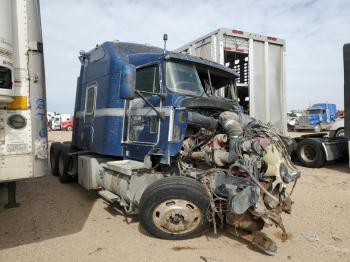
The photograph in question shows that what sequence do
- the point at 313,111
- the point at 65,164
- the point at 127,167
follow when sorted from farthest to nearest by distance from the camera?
the point at 313,111, the point at 65,164, the point at 127,167

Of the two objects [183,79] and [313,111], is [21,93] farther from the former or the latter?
[313,111]

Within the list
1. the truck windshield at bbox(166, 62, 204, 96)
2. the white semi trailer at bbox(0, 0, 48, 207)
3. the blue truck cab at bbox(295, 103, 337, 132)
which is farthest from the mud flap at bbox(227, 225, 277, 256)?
the blue truck cab at bbox(295, 103, 337, 132)

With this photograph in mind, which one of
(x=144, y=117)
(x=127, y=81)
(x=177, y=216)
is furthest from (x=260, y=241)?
(x=127, y=81)

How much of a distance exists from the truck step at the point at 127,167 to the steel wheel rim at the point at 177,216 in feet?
2.66

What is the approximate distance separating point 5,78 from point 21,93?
9.6 inches

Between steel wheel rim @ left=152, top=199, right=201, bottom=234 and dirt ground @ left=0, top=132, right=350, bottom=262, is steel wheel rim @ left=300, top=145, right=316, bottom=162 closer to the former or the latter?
dirt ground @ left=0, top=132, right=350, bottom=262

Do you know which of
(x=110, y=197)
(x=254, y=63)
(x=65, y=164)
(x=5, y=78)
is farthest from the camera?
(x=254, y=63)

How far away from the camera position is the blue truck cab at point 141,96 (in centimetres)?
460

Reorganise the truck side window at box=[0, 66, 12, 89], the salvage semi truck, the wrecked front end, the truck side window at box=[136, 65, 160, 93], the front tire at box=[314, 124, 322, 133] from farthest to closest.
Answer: the front tire at box=[314, 124, 322, 133] < the truck side window at box=[136, 65, 160, 93] < the salvage semi truck < the wrecked front end < the truck side window at box=[0, 66, 12, 89]

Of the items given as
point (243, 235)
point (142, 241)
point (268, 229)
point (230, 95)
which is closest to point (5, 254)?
point (142, 241)

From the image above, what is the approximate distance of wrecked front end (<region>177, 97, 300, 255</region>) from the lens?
3.85 metres

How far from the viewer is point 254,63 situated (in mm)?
8359

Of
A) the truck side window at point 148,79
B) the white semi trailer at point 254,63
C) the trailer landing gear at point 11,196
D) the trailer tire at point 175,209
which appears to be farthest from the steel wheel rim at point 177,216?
the white semi trailer at point 254,63

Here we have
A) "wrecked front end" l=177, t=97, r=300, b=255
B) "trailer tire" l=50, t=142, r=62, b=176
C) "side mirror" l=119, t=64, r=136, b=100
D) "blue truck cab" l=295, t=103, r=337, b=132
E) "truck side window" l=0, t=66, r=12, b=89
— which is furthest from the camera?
"blue truck cab" l=295, t=103, r=337, b=132
